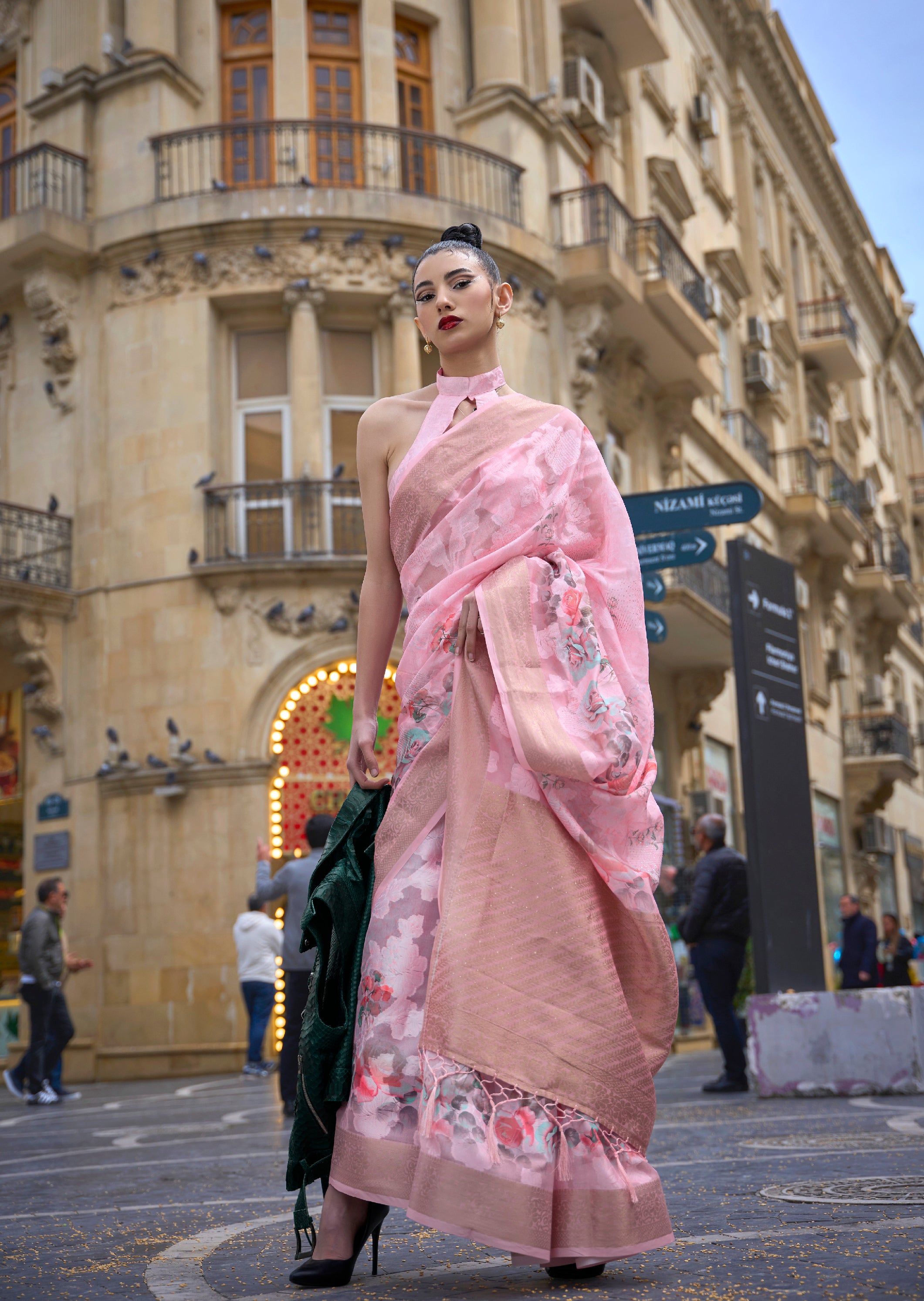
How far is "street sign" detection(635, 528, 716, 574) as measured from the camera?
11516 mm

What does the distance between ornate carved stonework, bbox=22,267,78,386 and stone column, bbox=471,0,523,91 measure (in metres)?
5.93

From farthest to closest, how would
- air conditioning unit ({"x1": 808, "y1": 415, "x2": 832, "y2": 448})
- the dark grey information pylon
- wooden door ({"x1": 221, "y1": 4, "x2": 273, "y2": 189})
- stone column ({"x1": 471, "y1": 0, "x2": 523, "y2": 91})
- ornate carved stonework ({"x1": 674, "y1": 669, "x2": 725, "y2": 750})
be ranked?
air conditioning unit ({"x1": 808, "y1": 415, "x2": 832, "y2": 448})
ornate carved stonework ({"x1": 674, "y1": 669, "x2": 725, "y2": 750})
stone column ({"x1": 471, "y1": 0, "x2": 523, "y2": 91})
wooden door ({"x1": 221, "y1": 4, "x2": 273, "y2": 189})
the dark grey information pylon

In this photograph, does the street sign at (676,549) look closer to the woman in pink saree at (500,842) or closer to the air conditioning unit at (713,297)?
the woman in pink saree at (500,842)

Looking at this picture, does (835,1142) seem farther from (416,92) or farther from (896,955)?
(416,92)

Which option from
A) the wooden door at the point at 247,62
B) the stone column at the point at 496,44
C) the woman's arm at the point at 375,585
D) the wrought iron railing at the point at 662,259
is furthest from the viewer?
the wrought iron railing at the point at 662,259

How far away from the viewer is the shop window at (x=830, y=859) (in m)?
29.7


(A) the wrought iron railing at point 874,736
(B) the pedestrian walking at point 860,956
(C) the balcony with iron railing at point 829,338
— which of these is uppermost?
(C) the balcony with iron railing at point 829,338

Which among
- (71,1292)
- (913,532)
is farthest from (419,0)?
(913,532)

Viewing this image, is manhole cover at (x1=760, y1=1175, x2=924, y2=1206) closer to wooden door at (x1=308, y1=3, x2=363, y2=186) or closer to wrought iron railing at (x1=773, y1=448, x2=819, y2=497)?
wooden door at (x1=308, y1=3, x2=363, y2=186)

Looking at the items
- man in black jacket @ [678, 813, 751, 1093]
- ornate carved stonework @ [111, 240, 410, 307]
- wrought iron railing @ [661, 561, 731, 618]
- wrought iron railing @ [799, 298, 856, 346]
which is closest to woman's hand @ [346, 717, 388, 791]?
man in black jacket @ [678, 813, 751, 1093]

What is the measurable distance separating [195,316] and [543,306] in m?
4.52

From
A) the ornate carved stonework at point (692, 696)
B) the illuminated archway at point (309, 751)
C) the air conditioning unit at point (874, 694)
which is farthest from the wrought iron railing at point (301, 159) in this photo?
the air conditioning unit at point (874, 694)

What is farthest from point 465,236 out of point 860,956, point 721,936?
point 860,956

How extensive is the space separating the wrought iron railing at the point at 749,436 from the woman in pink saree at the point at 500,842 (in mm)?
24445
